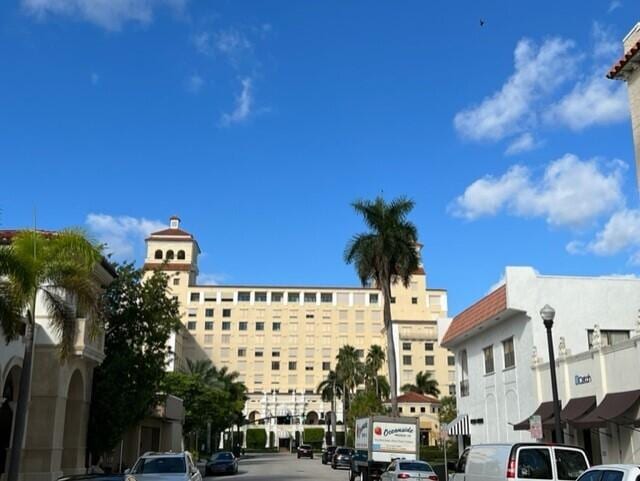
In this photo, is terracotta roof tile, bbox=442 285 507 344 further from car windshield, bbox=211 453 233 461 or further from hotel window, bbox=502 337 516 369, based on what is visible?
car windshield, bbox=211 453 233 461

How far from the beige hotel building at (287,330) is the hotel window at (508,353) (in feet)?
311

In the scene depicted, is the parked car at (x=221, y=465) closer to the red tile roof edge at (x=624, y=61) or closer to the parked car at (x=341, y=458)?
the parked car at (x=341, y=458)

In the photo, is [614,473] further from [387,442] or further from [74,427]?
[387,442]

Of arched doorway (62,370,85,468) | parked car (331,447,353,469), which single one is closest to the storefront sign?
arched doorway (62,370,85,468)

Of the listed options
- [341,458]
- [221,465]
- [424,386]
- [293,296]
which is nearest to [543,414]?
[221,465]

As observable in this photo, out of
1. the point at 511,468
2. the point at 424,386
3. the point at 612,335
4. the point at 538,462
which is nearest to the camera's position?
the point at 511,468

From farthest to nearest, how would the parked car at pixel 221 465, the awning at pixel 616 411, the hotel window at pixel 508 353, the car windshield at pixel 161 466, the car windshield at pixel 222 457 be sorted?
the car windshield at pixel 222 457 → the parked car at pixel 221 465 → the hotel window at pixel 508 353 → the awning at pixel 616 411 → the car windshield at pixel 161 466

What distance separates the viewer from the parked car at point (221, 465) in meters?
44.8

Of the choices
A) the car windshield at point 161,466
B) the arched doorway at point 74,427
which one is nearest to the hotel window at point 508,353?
the car windshield at point 161,466

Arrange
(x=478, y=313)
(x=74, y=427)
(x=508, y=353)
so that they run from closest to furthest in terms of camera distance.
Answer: (x=74, y=427), (x=508, y=353), (x=478, y=313)

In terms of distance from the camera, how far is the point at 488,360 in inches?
1475

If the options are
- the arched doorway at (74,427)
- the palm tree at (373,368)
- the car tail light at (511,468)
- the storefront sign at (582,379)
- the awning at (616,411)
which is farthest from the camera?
the palm tree at (373,368)

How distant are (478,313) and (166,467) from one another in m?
21.0

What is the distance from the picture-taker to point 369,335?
134 metres
